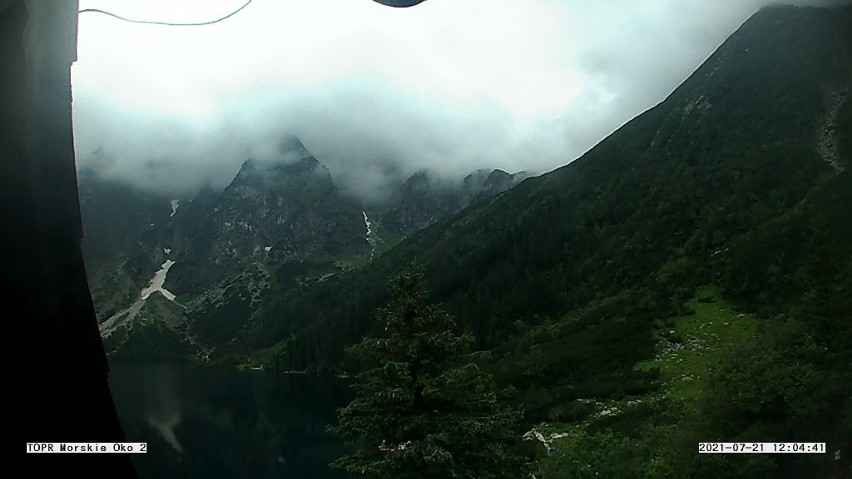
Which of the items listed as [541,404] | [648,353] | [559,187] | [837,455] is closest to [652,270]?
[648,353]

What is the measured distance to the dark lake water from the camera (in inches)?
2199

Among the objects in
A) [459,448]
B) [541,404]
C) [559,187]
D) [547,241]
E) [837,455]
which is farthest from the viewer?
[559,187]

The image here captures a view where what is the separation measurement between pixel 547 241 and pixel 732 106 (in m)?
44.1

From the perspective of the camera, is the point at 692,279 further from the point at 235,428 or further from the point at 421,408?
the point at 421,408

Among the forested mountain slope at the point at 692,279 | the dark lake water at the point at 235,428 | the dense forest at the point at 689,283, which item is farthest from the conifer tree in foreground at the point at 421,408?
the dark lake water at the point at 235,428

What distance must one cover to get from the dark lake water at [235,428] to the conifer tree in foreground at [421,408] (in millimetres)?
21982

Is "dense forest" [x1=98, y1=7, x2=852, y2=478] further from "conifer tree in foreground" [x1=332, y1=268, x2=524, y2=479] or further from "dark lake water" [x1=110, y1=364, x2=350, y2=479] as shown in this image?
"dark lake water" [x1=110, y1=364, x2=350, y2=479]

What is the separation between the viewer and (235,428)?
74.8 m

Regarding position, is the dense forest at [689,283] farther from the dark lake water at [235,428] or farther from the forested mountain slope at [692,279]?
the dark lake water at [235,428]

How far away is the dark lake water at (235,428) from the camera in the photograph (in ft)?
183

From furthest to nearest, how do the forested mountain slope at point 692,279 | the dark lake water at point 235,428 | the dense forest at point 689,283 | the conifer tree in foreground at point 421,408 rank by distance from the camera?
the dark lake water at point 235,428
the forested mountain slope at point 692,279
the dense forest at point 689,283
the conifer tree in foreground at point 421,408

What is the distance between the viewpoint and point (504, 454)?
13.9m

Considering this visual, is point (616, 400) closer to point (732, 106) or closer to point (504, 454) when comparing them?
point (504, 454)

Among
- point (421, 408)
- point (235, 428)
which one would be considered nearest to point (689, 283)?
point (235, 428)
